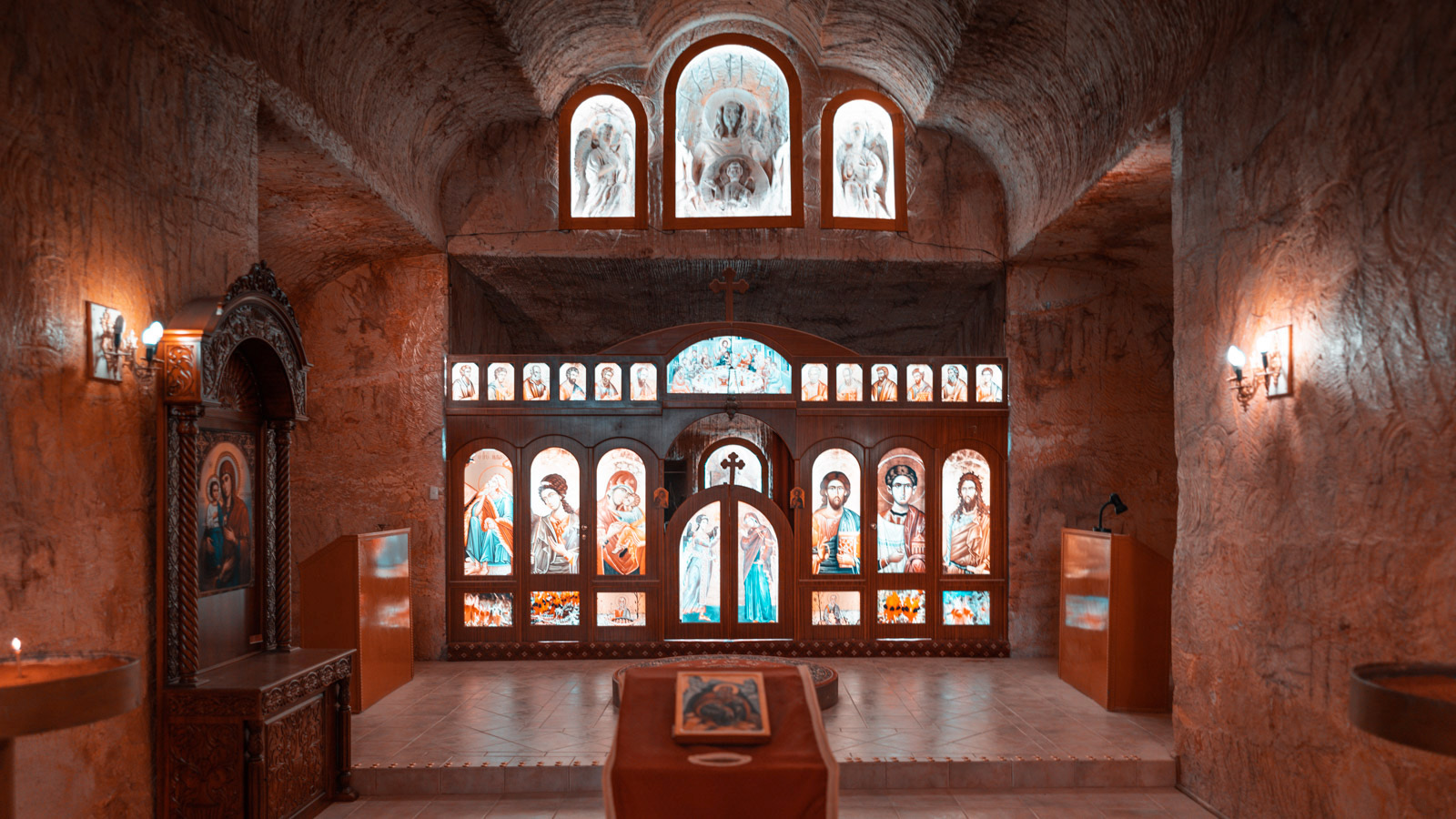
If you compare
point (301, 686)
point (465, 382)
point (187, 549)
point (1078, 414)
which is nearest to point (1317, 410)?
point (1078, 414)

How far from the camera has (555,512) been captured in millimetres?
10289

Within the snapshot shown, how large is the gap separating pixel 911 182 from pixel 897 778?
6633 millimetres

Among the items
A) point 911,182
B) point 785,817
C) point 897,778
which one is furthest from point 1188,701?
point 911,182

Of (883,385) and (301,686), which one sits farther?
(883,385)

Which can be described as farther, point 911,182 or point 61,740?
point 911,182

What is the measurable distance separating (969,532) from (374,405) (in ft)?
22.0

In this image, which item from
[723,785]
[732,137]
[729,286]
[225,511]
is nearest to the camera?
[723,785]

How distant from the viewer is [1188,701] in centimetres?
634

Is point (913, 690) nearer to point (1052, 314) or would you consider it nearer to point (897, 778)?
point (897, 778)

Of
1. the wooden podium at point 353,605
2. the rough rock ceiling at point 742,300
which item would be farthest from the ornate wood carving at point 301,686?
the rough rock ceiling at point 742,300

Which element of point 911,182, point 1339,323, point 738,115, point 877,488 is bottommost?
point 877,488

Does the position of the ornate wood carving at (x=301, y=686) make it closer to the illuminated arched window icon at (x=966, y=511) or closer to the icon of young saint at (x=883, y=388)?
the icon of young saint at (x=883, y=388)

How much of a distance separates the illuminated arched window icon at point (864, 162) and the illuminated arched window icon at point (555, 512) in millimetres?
4145

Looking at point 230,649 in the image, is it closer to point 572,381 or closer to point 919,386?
point 572,381
